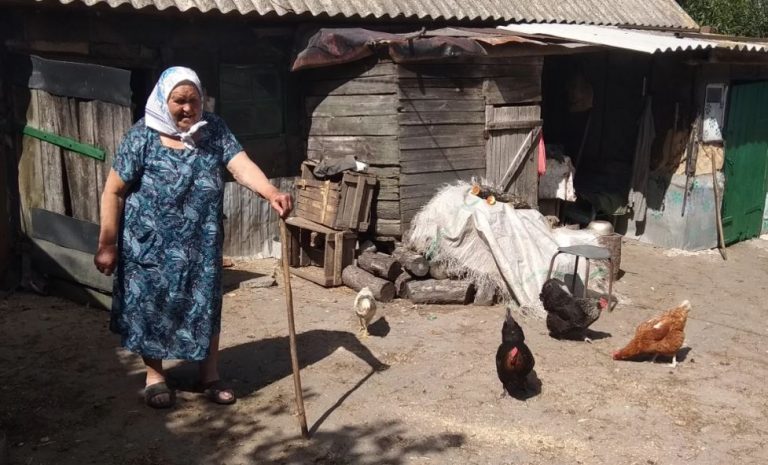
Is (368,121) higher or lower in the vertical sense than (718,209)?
higher

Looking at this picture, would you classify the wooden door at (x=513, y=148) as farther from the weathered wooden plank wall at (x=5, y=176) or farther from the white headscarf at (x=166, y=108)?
the weathered wooden plank wall at (x=5, y=176)

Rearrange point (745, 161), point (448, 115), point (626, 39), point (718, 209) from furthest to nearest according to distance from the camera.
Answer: point (745, 161)
point (718, 209)
point (626, 39)
point (448, 115)

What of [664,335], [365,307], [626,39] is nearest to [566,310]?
[664,335]

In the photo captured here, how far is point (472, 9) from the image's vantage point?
9.34 meters

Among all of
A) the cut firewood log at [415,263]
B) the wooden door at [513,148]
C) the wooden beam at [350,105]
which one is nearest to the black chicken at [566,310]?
the cut firewood log at [415,263]

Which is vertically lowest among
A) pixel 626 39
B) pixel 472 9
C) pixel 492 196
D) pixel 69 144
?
pixel 492 196

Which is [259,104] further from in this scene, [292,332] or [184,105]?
[292,332]

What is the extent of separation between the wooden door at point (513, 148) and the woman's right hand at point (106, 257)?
5013 mm

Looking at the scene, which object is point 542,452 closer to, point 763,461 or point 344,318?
point 763,461

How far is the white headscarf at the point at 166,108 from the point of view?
397 centimetres

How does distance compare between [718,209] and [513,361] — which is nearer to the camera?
[513,361]

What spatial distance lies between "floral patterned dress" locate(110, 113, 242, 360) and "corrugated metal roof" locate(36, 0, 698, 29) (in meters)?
3.07

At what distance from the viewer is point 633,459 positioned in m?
4.04

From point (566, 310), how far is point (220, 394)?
285 cm
